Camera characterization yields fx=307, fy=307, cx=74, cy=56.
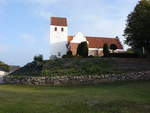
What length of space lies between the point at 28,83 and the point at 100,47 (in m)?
36.6

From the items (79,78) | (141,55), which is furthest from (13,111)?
(141,55)

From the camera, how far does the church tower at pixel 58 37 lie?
2846 inches

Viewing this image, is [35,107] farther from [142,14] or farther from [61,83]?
[142,14]

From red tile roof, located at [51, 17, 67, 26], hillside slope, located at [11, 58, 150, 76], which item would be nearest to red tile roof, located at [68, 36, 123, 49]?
red tile roof, located at [51, 17, 67, 26]

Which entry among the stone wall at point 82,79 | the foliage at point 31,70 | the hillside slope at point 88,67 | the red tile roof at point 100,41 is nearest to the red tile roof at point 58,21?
the red tile roof at point 100,41

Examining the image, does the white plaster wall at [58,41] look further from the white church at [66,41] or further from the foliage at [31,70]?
the foliage at [31,70]

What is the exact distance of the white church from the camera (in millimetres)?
70000

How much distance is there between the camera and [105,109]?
12188 millimetres

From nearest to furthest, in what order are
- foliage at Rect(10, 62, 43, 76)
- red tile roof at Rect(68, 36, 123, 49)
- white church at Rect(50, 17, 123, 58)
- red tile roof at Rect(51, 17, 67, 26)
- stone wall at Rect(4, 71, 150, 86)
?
stone wall at Rect(4, 71, 150, 86) → foliage at Rect(10, 62, 43, 76) → white church at Rect(50, 17, 123, 58) → red tile roof at Rect(68, 36, 123, 49) → red tile roof at Rect(51, 17, 67, 26)

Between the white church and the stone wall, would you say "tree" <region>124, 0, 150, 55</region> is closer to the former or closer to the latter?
the stone wall

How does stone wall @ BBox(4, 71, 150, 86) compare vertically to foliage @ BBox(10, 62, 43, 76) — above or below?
below

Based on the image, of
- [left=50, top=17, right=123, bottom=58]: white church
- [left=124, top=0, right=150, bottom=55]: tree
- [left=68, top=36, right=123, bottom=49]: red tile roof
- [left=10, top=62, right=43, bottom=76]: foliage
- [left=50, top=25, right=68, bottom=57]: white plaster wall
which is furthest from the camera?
[left=50, top=25, right=68, bottom=57]: white plaster wall

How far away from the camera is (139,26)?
122ft

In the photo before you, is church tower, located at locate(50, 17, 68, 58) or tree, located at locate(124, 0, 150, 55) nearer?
tree, located at locate(124, 0, 150, 55)
